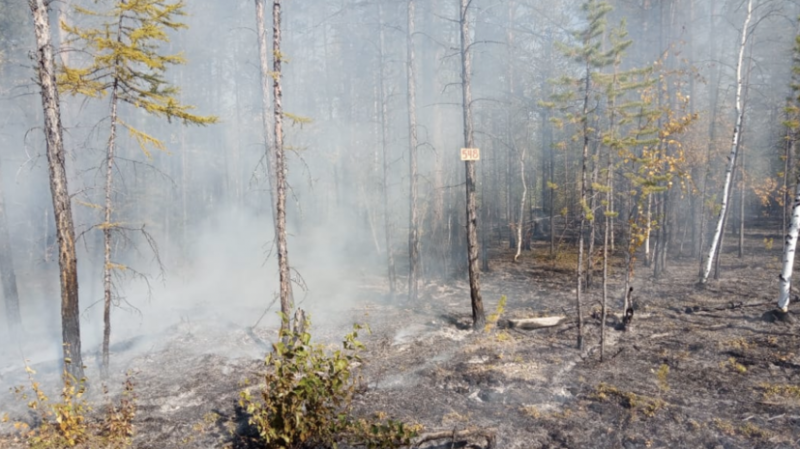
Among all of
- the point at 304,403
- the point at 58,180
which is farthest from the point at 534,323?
the point at 58,180

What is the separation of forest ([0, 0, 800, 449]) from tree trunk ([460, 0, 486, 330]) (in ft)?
0.23

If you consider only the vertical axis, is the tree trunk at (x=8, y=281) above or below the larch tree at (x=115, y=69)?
below

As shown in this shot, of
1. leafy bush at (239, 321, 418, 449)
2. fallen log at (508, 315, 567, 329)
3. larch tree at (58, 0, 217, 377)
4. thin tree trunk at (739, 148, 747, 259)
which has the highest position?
larch tree at (58, 0, 217, 377)

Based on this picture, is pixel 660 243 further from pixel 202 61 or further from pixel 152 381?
pixel 202 61

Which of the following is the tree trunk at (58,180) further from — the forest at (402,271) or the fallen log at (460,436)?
the fallen log at (460,436)

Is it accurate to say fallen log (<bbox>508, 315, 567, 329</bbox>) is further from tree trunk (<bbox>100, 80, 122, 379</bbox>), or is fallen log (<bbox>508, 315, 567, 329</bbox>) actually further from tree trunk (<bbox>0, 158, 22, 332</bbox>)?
tree trunk (<bbox>0, 158, 22, 332</bbox>)

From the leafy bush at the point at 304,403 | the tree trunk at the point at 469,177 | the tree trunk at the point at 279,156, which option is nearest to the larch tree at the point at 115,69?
the tree trunk at the point at 279,156

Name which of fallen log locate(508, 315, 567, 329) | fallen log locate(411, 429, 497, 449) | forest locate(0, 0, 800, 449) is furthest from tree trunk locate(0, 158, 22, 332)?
fallen log locate(508, 315, 567, 329)

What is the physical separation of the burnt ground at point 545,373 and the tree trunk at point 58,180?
4.58 ft

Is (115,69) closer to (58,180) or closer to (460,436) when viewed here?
(58,180)

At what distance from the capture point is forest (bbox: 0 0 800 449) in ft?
23.5

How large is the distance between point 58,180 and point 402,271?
13891mm

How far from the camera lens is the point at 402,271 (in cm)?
2020

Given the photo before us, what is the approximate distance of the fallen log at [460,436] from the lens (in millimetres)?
6422
